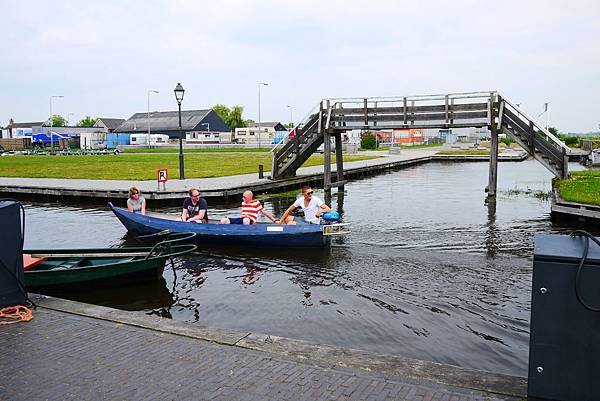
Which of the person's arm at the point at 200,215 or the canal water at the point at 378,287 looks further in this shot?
the person's arm at the point at 200,215

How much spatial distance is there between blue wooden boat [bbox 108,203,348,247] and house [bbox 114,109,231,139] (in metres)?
90.6

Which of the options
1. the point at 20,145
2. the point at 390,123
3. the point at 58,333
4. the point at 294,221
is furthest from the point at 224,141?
the point at 58,333

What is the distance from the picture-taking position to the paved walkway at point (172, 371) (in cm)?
506

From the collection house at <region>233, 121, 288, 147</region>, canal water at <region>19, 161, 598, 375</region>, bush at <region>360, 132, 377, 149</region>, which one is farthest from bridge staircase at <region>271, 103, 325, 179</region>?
house at <region>233, 121, 288, 147</region>

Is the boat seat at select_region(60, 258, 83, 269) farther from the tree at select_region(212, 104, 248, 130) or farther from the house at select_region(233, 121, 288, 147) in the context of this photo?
the tree at select_region(212, 104, 248, 130)

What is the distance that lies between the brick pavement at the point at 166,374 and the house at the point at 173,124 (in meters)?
99.8

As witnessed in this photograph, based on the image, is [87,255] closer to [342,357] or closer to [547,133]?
[342,357]

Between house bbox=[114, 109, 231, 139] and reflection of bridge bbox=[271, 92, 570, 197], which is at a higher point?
house bbox=[114, 109, 231, 139]

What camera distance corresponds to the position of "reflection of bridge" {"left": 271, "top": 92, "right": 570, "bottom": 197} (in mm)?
23453

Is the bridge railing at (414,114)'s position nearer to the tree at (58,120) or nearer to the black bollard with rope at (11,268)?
the black bollard with rope at (11,268)

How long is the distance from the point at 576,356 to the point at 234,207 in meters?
19.1

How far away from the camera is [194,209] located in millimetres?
15727

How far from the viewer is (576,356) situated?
4188 millimetres

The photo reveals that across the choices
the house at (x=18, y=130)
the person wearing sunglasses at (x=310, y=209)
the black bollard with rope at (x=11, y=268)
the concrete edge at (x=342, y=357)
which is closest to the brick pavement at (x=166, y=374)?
the concrete edge at (x=342, y=357)
